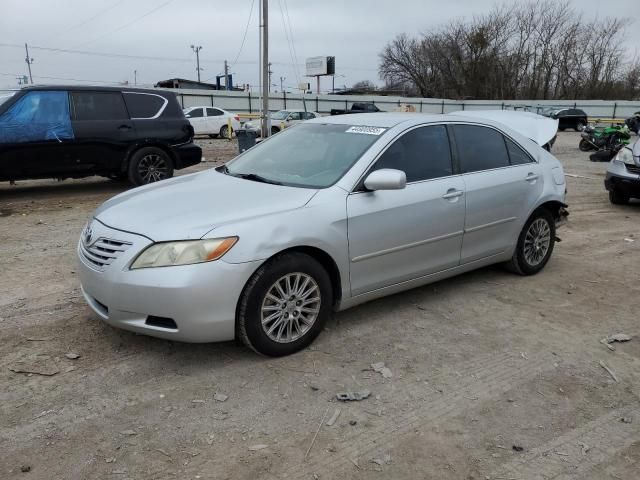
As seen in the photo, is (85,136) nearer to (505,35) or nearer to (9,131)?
(9,131)

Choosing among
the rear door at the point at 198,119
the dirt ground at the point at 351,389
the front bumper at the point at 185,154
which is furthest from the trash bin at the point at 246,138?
the rear door at the point at 198,119

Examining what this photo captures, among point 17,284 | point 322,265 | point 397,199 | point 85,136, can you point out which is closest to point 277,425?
point 322,265

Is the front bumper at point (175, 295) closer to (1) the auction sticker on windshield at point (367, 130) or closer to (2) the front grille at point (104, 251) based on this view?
(2) the front grille at point (104, 251)

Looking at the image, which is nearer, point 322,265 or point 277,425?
point 277,425

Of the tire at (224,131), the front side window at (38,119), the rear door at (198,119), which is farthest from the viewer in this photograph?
the tire at (224,131)

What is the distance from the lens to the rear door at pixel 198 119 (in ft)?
82.5

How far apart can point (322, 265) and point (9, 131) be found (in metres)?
6.63

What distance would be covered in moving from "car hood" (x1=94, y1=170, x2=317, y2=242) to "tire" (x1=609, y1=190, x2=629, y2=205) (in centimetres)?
761

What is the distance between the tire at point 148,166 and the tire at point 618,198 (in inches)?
305

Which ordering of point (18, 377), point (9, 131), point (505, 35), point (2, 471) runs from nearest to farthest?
point (2, 471)
point (18, 377)
point (9, 131)
point (505, 35)

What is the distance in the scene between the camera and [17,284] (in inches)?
193

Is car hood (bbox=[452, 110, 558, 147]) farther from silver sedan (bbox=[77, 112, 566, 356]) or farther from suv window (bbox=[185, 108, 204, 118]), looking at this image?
suv window (bbox=[185, 108, 204, 118])

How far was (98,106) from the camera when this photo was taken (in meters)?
8.95

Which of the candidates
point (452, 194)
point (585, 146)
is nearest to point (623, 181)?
point (452, 194)
